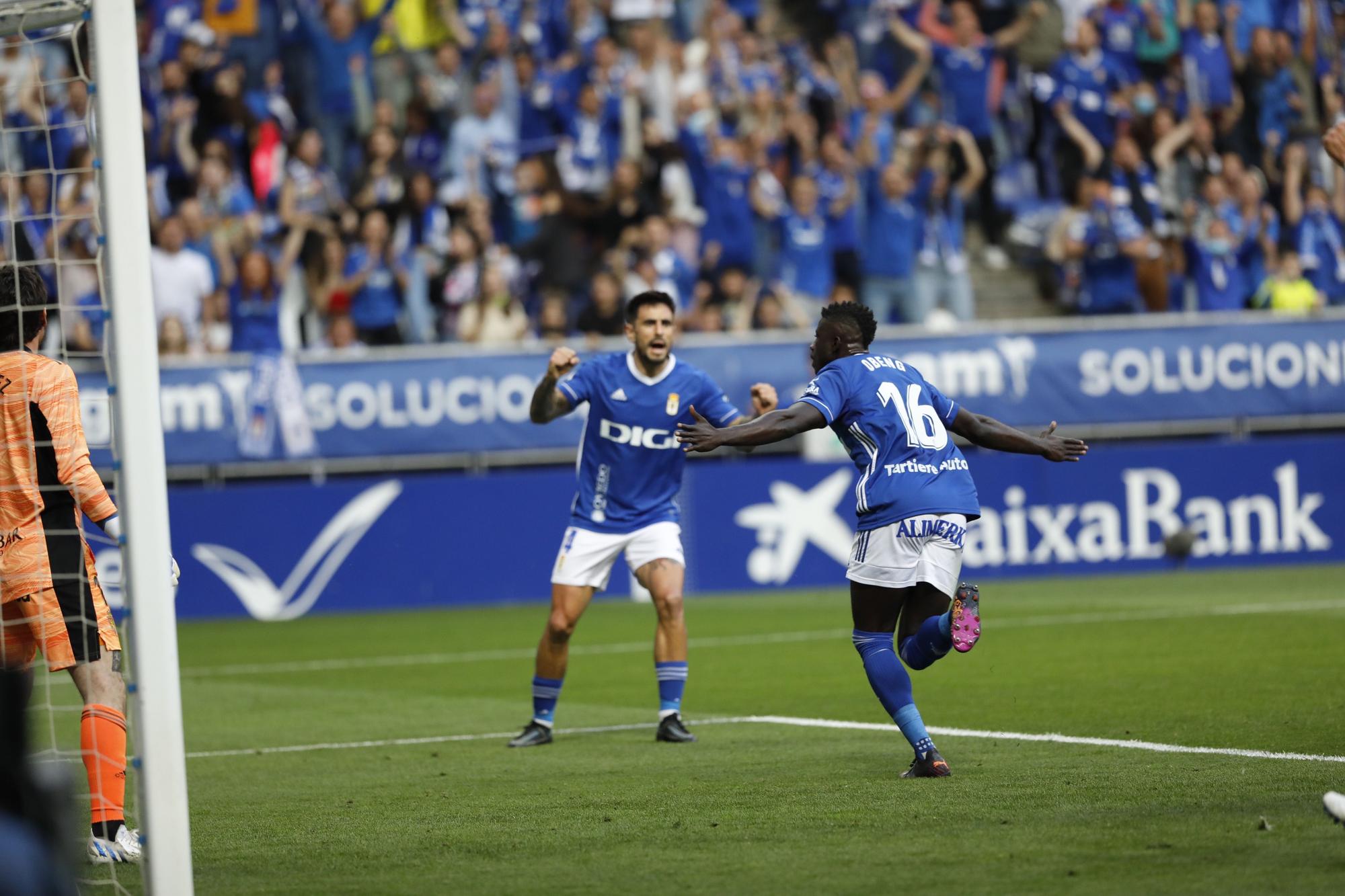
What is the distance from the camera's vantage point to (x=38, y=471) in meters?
6.83

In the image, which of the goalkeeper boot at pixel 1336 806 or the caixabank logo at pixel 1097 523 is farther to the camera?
the caixabank logo at pixel 1097 523

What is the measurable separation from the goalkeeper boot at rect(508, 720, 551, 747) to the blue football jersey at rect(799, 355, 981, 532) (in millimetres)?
2469

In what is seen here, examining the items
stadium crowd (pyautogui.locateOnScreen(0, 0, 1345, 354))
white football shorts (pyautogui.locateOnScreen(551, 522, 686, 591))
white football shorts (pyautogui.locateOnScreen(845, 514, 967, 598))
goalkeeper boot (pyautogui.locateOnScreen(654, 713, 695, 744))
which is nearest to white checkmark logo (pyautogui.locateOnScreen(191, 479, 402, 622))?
stadium crowd (pyautogui.locateOnScreen(0, 0, 1345, 354))

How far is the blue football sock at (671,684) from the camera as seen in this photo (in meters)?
9.93

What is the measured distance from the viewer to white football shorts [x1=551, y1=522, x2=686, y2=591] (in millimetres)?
10227

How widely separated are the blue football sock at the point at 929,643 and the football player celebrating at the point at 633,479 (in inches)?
81.8

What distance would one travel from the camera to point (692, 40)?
75.7 feet

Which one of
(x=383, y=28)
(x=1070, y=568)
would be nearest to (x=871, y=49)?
(x=383, y=28)

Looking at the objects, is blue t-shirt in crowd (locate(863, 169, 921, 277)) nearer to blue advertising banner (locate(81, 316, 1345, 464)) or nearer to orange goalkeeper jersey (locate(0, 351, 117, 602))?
blue advertising banner (locate(81, 316, 1345, 464))

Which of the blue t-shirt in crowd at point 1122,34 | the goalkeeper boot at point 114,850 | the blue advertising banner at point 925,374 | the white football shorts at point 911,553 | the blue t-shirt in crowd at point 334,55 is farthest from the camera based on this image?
the blue t-shirt in crowd at point 1122,34

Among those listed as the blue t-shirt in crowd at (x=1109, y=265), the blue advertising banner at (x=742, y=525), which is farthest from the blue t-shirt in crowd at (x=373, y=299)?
the blue t-shirt in crowd at (x=1109, y=265)

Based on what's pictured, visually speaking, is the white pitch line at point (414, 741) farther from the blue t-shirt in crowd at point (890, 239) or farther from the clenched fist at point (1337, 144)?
the blue t-shirt in crowd at point (890, 239)

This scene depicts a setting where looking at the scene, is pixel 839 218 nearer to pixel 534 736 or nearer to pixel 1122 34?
pixel 1122 34

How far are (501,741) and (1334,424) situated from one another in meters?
13.2
